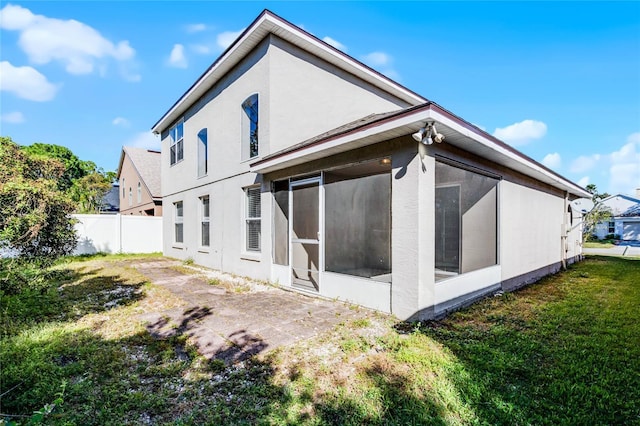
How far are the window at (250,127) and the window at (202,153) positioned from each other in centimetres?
321

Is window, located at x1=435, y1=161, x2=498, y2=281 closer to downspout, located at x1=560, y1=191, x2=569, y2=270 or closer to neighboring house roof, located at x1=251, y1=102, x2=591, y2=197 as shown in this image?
neighboring house roof, located at x1=251, y1=102, x2=591, y2=197

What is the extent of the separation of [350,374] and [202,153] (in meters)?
10.4

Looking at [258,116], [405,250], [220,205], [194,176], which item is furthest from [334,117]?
[194,176]

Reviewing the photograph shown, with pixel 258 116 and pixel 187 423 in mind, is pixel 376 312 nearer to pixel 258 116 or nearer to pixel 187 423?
pixel 187 423

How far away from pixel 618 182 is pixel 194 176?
66001 mm

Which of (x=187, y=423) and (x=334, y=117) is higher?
(x=334, y=117)

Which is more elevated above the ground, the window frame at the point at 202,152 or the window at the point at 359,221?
the window frame at the point at 202,152

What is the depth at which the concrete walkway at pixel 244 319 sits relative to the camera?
3.79 meters

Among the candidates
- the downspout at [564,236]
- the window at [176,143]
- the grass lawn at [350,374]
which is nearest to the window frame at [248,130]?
the grass lawn at [350,374]

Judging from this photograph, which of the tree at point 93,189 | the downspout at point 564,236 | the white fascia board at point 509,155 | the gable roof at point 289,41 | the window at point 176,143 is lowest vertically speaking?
the downspout at point 564,236

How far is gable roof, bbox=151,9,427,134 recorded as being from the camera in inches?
280

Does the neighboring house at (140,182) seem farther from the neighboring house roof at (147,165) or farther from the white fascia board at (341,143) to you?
the white fascia board at (341,143)

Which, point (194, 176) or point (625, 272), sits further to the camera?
point (194, 176)

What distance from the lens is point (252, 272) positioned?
8.20 m
